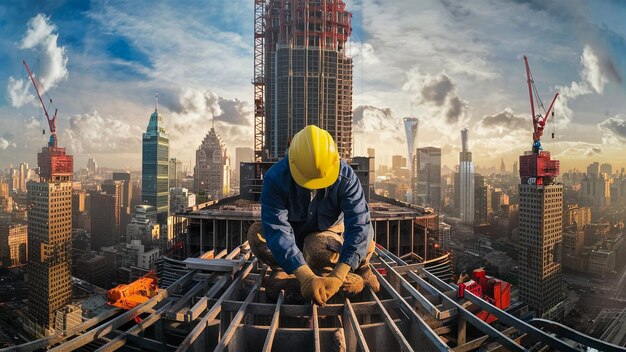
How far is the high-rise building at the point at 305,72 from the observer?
24.8m

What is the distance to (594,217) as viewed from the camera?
2247 centimetres

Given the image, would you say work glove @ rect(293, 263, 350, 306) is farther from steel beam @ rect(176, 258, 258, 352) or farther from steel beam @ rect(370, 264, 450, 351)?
steel beam @ rect(176, 258, 258, 352)

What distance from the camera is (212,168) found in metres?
49.5

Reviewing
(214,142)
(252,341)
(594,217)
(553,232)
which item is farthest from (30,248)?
(594,217)

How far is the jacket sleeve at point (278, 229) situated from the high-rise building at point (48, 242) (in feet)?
83.9

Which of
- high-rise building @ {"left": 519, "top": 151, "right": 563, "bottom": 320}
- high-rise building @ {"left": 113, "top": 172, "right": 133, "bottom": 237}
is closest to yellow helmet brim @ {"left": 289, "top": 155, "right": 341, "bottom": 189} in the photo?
high-rise building @ {"left": 519, "top": 151, "right": 563, "bottom": 320}

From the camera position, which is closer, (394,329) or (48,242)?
(394,329)

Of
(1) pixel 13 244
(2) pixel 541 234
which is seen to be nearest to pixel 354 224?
(2) pixel 541 234

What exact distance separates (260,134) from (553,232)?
21631mm

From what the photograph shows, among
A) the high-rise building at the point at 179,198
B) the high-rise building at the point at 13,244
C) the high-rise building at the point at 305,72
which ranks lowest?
the high-rise building at the point at 13,244

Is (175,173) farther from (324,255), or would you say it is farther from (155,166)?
(324,255)

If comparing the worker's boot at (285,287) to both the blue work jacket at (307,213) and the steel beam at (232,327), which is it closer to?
the steel beam at (232,327)

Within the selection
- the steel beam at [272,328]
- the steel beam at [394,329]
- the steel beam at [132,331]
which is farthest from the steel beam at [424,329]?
the steel beam at [132,331]

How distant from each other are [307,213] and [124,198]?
4017 centimetres
